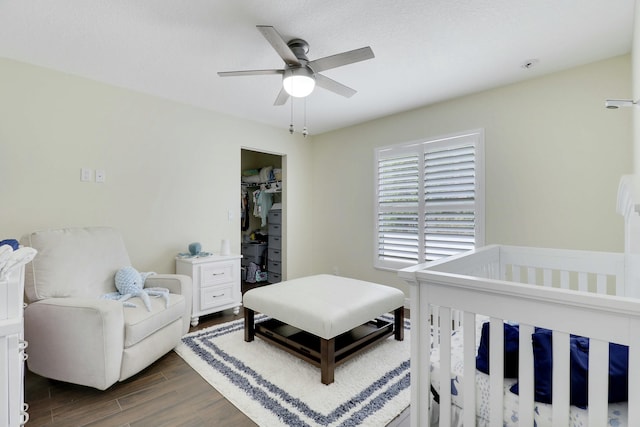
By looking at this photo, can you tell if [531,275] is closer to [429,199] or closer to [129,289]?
[429,199]

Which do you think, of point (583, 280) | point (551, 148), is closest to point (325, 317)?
point (583, 280)

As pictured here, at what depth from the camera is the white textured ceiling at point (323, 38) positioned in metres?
1.77

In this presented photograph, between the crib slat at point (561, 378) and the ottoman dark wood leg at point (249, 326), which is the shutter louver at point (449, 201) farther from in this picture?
the crib slat at point (561, 378)

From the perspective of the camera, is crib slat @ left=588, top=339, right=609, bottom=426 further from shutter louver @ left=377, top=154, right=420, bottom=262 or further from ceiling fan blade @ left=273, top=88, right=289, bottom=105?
shutter louver @ left=377, top=154, right=420, bottom=262

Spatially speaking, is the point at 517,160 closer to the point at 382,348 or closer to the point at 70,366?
the point at 382,348

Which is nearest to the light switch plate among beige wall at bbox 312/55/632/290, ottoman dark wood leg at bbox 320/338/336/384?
ottoman dark wood leg at bbox 320/338/336/384

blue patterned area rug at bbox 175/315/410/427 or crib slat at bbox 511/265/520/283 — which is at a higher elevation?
crib slat at bbox 511/265/520/283

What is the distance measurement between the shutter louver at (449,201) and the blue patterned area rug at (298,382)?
123 centimetres

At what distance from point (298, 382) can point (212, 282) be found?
1.55m

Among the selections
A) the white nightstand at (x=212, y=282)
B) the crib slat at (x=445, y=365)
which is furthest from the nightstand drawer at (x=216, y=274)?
the crib slat at (x=445, y=365)

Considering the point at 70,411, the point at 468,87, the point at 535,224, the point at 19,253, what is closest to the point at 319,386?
the point at 70,411

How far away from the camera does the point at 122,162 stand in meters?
2.94

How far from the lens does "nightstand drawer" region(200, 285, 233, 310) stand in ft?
10.1

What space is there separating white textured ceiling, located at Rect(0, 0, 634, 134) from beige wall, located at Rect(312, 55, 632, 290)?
19cm
